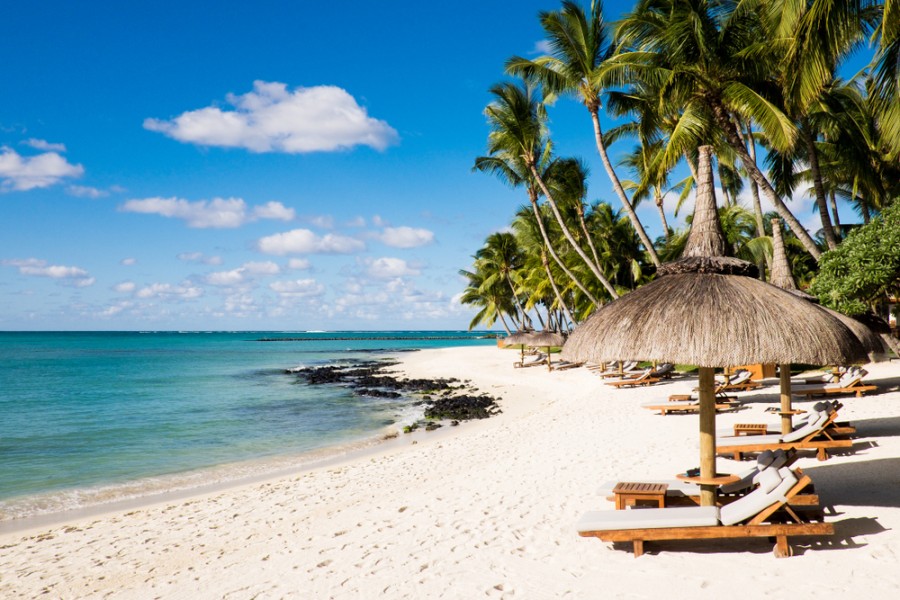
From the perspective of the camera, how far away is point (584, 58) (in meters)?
15.1

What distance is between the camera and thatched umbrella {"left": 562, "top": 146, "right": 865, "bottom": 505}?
4734 mm

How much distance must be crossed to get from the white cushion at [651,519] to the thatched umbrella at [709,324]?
466 mm

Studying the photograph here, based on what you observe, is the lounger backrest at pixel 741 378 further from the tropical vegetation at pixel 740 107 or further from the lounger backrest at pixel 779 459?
the lounger backrest at pixel 779 459

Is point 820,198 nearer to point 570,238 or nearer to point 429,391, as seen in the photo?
point 570,238

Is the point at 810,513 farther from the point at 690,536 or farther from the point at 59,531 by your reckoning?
the point at 59,531

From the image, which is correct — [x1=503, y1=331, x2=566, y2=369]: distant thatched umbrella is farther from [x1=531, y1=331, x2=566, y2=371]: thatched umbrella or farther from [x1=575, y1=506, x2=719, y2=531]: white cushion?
[x1=575, y1=506, x2=719, y2=531]: white cushion

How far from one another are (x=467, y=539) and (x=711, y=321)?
2.99 m

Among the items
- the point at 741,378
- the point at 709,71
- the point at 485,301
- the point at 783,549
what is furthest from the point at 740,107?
the point at 485,301

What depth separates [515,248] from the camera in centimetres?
4256

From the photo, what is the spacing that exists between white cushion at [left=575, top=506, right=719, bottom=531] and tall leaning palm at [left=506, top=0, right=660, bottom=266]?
1110cm

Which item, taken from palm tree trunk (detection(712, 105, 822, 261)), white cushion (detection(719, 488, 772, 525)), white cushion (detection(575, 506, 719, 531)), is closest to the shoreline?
white cushion (detection(575, 506, 719, 531))

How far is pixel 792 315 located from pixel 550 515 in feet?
9.78

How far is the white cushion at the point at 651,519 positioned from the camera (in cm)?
447

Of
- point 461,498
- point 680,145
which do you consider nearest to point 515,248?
point 680,145
